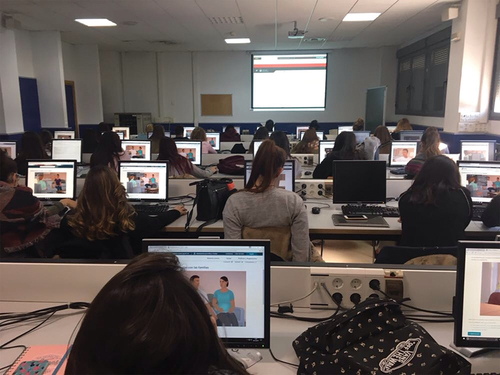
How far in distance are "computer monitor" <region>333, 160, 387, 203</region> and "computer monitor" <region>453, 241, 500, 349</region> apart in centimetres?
205

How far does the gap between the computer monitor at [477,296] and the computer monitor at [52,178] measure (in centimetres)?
330

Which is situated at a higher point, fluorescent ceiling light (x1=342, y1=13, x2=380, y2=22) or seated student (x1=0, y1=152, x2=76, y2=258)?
fluorescent ceiling light (x1=342, y1=13, x2=380, y2=22)

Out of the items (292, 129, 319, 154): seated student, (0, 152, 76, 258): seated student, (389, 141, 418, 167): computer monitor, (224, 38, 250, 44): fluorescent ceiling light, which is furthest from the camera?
(224, 38, 250, 44): fluorescent ceiling light

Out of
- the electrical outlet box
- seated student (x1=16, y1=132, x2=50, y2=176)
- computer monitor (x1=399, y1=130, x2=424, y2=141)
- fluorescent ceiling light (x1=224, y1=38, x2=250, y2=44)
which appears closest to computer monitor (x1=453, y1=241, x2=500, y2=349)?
the electrical outlet box

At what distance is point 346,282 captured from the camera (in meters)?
1.58

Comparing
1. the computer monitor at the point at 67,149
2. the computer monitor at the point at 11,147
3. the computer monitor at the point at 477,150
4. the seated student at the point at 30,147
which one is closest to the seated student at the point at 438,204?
the computer monitor at the point at 477,150

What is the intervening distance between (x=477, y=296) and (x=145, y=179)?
2832mm

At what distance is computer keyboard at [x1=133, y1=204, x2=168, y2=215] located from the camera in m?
3.24

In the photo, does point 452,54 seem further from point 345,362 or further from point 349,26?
point 345,362

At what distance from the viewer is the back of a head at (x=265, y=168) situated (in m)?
2.44

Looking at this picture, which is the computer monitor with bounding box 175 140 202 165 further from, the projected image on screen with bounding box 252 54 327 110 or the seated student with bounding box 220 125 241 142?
the projected image on screen with bounding box 252 54 327 110

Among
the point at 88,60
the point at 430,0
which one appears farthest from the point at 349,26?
the point at 88,60

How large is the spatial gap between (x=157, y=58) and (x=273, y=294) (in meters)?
11.4

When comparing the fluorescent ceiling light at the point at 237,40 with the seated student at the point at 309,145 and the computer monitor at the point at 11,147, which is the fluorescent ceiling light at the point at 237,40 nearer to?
the seated student at the point at 309,145
